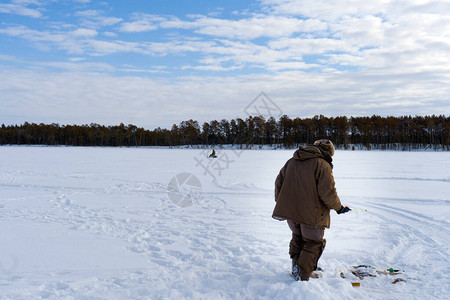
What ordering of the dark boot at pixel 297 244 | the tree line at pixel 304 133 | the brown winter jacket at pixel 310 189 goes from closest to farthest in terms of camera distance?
the brown winter jacket at pixel 310 189 < the dark boot at pixel 297 244 < the tree line at pixel 304 133

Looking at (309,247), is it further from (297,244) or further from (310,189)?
(310,189)

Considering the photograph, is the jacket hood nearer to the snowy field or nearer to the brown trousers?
the brown trousers

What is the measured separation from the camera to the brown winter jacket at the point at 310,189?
3631 mm

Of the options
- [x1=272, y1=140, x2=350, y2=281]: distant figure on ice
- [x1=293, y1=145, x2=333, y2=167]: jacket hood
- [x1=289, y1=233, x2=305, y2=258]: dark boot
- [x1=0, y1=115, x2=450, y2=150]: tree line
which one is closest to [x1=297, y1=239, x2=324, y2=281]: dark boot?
[x1=272, y1=140, x2=350, y2=281]: distant figure on ice

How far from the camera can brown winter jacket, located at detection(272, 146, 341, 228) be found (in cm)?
363

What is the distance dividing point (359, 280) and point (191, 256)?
211 centimetres

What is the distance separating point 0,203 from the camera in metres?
8.47

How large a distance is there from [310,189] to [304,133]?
96.8 m

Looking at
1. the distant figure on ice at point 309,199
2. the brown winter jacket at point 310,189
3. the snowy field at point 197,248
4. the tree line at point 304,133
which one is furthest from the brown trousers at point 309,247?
the tree line at point 304,133

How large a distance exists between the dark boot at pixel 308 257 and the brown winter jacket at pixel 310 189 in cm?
25

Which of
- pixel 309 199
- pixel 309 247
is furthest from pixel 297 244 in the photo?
pixel 309 199

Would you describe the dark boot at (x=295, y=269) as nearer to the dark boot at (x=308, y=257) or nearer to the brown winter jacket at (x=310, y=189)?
the dark boot at (x=308, y=257)

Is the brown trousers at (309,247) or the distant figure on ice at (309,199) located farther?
the brown trousers at (309,247)

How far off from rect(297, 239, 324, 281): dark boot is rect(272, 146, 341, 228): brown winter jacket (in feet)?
0.82
